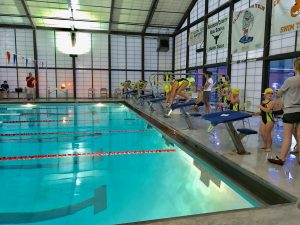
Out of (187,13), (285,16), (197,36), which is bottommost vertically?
(285,16)

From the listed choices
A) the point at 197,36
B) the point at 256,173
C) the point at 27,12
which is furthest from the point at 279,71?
the point at 27,12

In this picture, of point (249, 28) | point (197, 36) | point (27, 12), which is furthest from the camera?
point (27, 12)

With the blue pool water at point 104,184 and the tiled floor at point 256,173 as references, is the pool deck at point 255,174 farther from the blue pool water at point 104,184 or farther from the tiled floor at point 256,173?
the blue pool water at point 104,184

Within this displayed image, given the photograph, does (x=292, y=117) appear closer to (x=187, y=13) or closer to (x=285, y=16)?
(x=285, y=16)

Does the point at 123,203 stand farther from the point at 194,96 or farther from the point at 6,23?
the point at 6,23

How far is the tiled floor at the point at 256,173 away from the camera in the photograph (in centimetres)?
188

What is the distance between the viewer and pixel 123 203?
2.84 m

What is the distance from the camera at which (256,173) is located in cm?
290

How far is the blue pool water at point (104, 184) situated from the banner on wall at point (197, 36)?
8.16m

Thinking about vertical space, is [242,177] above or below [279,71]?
below

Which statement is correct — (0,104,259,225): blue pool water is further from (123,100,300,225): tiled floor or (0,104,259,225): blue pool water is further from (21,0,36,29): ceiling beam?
(21,0,36,29): ceiling beam

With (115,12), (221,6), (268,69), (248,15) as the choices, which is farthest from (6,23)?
(268,69)

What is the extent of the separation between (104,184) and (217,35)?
29.7 feet

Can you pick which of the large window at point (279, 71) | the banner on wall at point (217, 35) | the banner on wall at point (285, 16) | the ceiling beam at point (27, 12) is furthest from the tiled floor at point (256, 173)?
the ceiling beam at point (27, 12)
